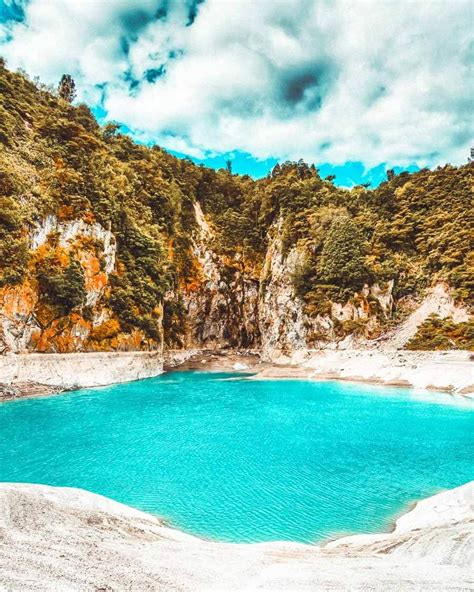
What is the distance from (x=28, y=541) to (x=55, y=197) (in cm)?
4003

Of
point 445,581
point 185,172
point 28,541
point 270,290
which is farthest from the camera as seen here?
point 185,172

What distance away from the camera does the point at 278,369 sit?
155 ft

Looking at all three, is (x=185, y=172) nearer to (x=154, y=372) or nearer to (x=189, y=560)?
(x=154, y=372)

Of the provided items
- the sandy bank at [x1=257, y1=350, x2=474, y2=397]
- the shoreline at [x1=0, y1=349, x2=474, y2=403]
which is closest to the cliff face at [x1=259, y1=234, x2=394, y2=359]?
the shoreline at [x1=0, y1=349, x2=474, y2=403]

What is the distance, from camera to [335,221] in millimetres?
58125

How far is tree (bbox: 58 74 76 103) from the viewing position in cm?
6342

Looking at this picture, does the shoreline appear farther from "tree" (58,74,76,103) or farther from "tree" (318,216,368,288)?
"tree" (58,74,76,103)

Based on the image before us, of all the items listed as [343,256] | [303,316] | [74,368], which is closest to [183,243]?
[303,316]

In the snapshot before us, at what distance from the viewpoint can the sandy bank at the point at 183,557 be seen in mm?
5578

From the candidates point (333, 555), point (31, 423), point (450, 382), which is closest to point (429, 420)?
point (450, 382)

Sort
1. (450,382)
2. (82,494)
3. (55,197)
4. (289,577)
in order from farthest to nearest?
(55,197)
(450,382)
(82,494)
(289,577)

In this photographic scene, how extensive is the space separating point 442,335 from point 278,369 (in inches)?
818

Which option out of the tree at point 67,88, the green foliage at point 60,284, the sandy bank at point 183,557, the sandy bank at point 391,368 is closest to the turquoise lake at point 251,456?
→ the sandy bank at point 183,557

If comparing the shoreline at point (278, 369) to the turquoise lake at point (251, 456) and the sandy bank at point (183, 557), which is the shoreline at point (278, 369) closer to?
the turquoise lake at point (251, 456)
